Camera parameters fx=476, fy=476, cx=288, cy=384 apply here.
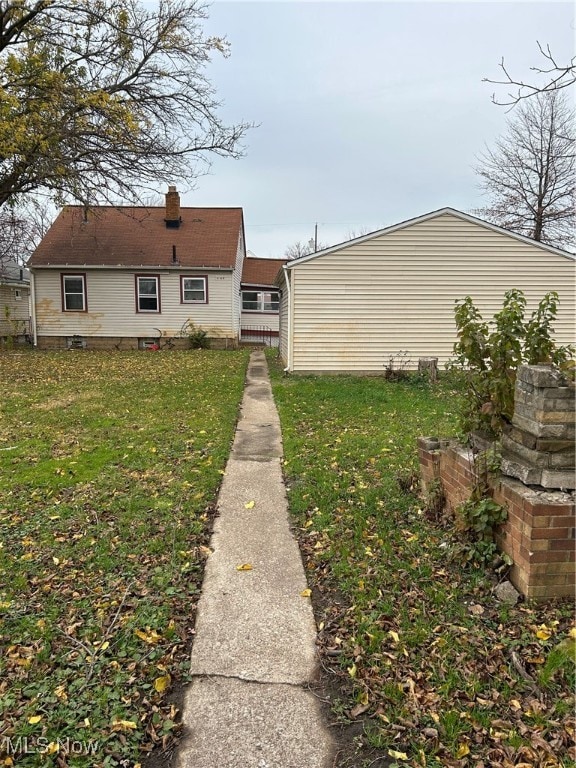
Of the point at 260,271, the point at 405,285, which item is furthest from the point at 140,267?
the point at 405,285

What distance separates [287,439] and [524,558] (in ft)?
12.8

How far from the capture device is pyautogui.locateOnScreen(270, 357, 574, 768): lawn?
1.87 metres

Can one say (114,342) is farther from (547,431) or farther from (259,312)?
(547,431)

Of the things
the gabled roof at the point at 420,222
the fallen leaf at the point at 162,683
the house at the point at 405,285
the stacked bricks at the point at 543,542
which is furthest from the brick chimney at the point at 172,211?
the fallen leaf at the point at 162,683

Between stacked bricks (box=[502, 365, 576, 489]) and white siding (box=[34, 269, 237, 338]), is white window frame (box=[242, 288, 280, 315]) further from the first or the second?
stacked bricks (box=[502, 365, 576, 489])

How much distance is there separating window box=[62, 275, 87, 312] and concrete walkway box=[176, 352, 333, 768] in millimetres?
16783

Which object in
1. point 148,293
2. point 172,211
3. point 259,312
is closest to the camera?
point 148,293

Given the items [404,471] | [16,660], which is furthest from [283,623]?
[404,471]

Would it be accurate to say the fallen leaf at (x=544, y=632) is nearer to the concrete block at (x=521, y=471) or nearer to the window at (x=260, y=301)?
the concrete block at (x=521, y=471)

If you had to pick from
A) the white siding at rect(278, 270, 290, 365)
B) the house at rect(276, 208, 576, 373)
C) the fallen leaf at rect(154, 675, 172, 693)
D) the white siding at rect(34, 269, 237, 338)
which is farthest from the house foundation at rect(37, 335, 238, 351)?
the fallen leaf at rect(154, 675, 172, 693)

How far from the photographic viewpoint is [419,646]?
7.88 feet

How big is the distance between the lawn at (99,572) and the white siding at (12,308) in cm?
1838

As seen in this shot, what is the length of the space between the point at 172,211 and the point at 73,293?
18.3 feet

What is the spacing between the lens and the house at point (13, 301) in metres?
22.8
